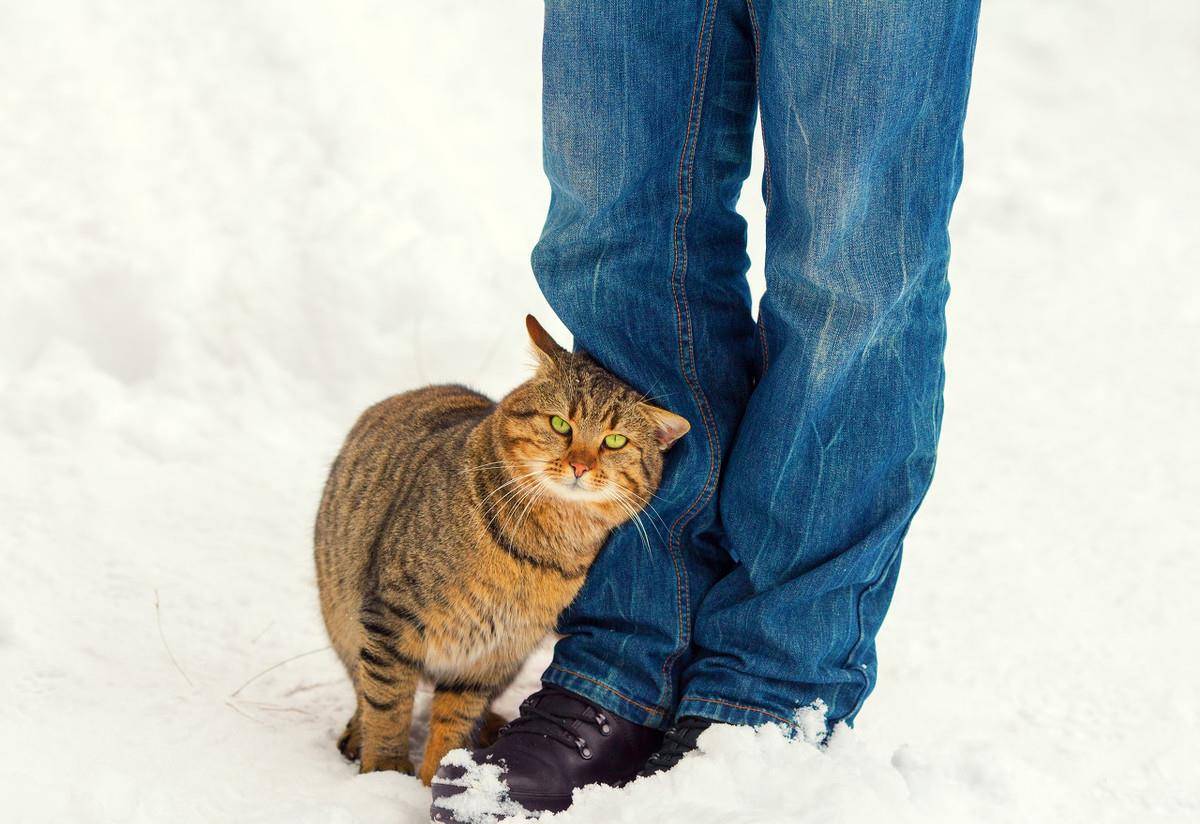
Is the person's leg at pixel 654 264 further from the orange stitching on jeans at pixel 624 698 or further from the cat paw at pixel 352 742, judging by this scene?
→ the cat paw at pixel 352 742

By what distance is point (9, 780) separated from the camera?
5.45 feet

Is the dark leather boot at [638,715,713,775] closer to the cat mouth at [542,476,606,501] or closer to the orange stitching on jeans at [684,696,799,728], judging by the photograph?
the orange stitching on jeans at [684,696,799,728]

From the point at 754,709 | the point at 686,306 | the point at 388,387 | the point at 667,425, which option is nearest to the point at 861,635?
the point at 754,709

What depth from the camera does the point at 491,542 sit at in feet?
6.12

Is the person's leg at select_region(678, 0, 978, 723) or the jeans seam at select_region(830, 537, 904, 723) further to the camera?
the jeans seam at select_region(830, 537, 904, 723)

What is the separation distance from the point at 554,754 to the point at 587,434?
0.50 metres

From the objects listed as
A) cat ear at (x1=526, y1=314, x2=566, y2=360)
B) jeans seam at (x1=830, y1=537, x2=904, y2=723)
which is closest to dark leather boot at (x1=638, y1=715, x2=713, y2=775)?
jeans seam at (x1=830, y1=537, x2=904, y2=723)

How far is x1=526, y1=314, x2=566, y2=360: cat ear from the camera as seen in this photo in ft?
6.11

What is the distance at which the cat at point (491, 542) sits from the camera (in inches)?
71.6

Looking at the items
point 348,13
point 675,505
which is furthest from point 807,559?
point 348,13

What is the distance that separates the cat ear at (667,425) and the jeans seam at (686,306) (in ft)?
0.17

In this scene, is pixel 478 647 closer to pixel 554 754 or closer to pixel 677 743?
pixel 554 754

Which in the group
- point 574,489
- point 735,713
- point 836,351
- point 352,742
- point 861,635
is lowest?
point 352,742

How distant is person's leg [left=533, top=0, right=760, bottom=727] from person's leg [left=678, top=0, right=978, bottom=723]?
67 mm
